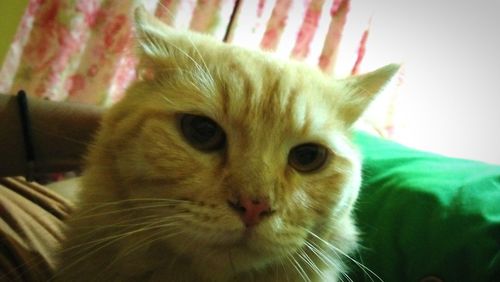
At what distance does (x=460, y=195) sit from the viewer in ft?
3.24

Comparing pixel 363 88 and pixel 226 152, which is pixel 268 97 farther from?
pixel 363 88

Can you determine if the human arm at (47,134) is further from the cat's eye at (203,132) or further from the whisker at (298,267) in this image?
the whisker at (298,267)

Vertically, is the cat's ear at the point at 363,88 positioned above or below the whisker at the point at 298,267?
above

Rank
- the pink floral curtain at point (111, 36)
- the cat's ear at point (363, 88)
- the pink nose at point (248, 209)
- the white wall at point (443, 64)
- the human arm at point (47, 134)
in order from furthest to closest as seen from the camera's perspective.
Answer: the pink floral curtain at point (111, 36) → the white wall at point (443, 64) → the human arm at point (47, 134) → the cat's ear at point (363, 88) → the pink nose at point (248, 209)

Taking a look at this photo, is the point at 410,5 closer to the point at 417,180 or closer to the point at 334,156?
the point at 417,180

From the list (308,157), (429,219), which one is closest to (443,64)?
(429,219)

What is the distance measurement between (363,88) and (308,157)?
32 cm

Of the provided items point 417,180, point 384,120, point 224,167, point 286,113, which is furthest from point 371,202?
point 384,120

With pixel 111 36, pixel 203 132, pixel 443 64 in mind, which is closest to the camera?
pixel 203 132

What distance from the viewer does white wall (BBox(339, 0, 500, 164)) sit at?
7.83ft

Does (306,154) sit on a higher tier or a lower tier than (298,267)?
higher

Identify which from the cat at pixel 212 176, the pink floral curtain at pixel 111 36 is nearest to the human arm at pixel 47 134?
the cat at pixel 212 176

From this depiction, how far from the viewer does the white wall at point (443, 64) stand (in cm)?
239

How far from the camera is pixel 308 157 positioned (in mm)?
925
